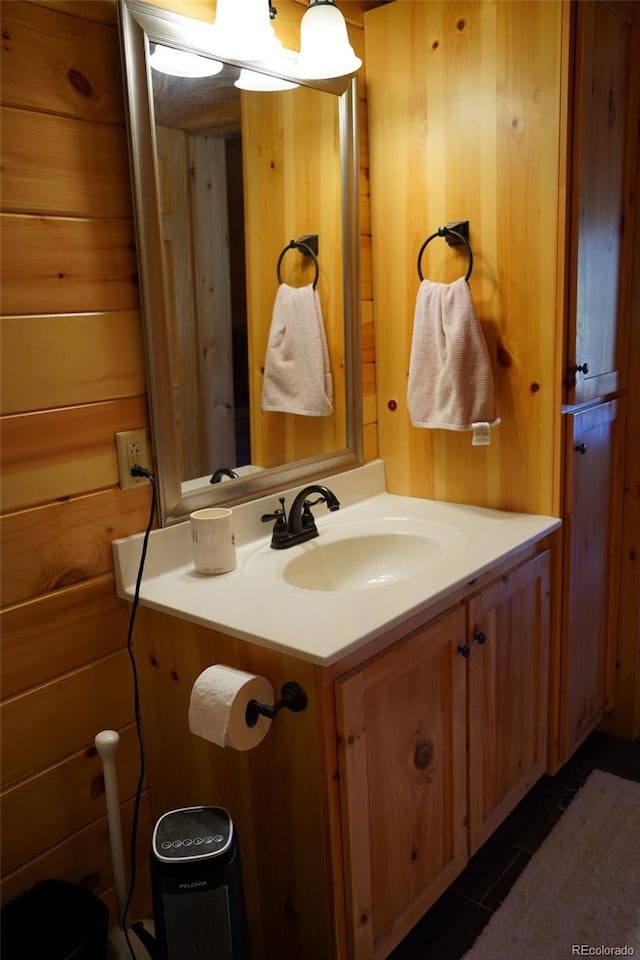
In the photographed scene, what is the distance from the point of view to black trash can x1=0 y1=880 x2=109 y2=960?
4.35ft

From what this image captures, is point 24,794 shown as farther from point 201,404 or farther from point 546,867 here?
point 546,867

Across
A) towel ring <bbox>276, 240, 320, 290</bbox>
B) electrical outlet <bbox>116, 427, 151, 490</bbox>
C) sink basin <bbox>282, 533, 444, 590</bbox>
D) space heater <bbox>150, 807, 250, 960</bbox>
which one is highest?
towel ring <bbox>276, 240, 320, 290</bbox>

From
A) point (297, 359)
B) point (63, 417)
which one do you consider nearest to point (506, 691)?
point (297, 359)

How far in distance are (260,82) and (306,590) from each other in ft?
3.70

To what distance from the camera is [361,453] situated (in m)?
2.05

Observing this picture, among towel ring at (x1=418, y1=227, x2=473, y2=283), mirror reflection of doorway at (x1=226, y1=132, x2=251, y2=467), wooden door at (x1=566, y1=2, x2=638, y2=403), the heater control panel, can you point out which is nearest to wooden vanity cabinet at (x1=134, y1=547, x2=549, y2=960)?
the heater control panel

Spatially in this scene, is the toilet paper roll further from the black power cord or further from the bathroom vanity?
the black power cord

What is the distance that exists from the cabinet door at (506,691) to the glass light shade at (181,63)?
48.0 inches

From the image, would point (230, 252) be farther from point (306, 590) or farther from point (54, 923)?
point (54, 923)

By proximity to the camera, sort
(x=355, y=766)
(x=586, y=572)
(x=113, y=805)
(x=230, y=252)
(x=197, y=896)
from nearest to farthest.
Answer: (x=197, y=896)
(x=355, y=766)
(x=113, y=805)
(x=230, y=252)
(x=586, y=572)

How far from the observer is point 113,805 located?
4.60ft

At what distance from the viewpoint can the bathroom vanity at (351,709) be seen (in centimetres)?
128

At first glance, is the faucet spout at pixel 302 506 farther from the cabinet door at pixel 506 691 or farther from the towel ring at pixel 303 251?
the towel ring at pixel 303 251

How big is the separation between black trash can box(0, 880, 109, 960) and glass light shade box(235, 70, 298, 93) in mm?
1671
